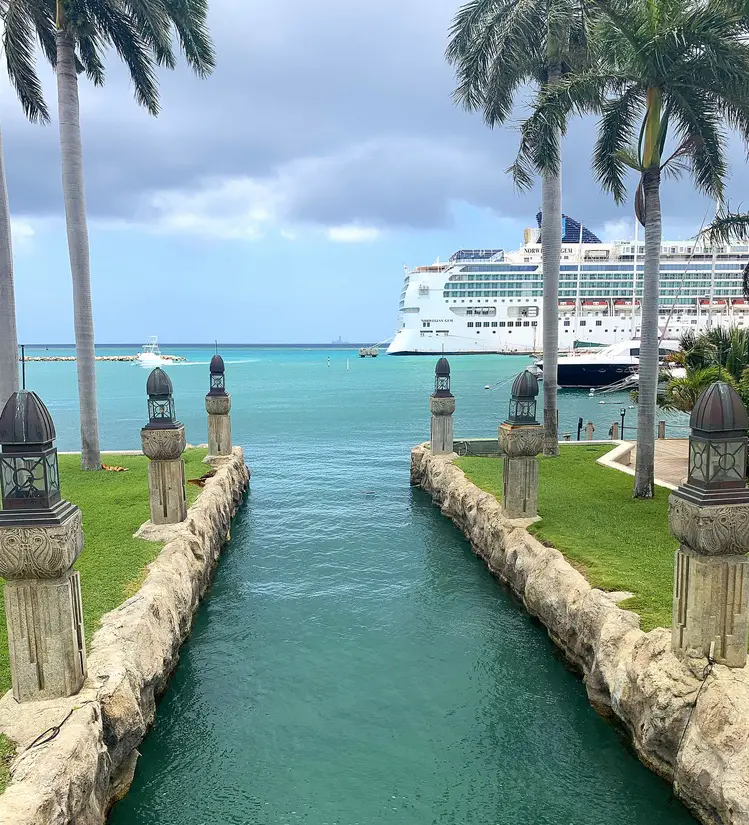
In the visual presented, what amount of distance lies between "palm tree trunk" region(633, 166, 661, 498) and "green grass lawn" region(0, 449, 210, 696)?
886 cm

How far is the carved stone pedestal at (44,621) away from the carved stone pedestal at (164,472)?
4700 mm

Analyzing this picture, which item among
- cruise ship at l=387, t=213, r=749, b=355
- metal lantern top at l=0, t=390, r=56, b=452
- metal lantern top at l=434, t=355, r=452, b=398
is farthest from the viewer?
cruise ship at l=387, t=213, r=749, b=355

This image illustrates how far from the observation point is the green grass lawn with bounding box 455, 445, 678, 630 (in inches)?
295

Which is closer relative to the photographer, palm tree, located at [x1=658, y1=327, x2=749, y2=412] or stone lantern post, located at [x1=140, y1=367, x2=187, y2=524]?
stone lantern post, located at [x1=140, y1=367, x2=187, y2=524]

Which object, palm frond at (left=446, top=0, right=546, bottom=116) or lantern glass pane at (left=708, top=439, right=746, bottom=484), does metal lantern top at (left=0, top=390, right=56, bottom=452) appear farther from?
palm frond at (left=446, top=0, right=546, bottom=116)

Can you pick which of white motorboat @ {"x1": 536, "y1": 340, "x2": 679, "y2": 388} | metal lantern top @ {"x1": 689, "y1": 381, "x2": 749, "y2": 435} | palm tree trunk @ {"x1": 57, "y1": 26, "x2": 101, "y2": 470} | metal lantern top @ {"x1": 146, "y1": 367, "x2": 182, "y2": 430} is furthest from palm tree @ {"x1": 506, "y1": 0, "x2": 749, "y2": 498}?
white motorboat @ {"x1": 536, "y1": 340, "x2": 679, "y2": 388}

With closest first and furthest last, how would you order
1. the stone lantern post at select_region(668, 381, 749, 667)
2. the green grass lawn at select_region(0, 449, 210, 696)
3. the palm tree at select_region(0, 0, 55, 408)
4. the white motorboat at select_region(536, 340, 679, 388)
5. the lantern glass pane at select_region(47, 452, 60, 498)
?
the lantern glass pane at select_region(47, 452, 60, 498)
the stone lantern post at select_region(668, 381, 749, 667)
the green grass lawn at select_region(0, 449, 210, 696)
the palm tree at select_region(0, 0, 55, 408)
the white motorboat at select_region(536, 340, 679, 388)

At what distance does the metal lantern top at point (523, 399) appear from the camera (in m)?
10.4

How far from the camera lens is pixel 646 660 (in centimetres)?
596

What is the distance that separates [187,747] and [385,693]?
7.47 feet

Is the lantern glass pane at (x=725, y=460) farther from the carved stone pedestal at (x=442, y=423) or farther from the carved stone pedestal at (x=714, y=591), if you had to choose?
the carved stone pedestal at (x=442, y=423)

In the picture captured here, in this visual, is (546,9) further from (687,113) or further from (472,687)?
(472,687)

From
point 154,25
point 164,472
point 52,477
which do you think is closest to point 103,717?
point 52,477

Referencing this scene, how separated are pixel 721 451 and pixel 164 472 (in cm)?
802
